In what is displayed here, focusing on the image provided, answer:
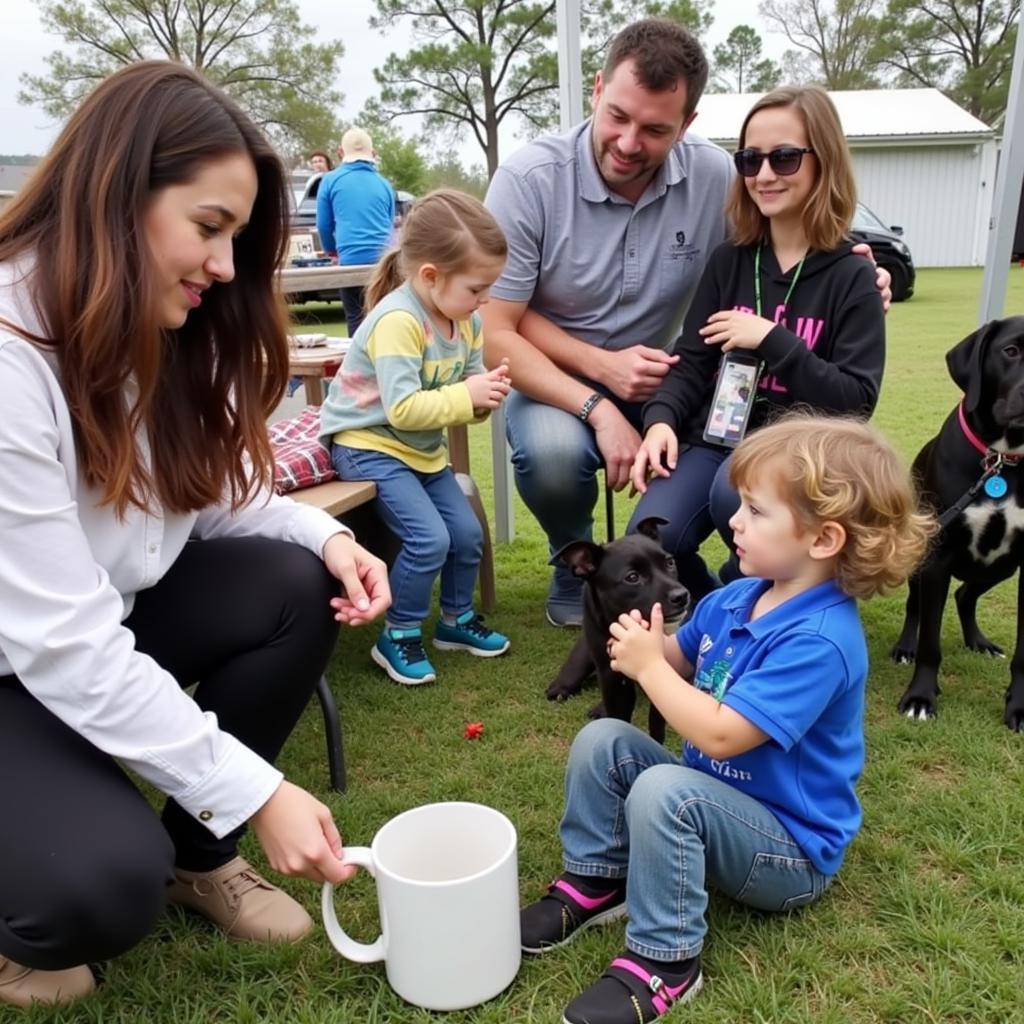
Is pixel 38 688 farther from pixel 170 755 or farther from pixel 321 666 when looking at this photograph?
pixel 321 666

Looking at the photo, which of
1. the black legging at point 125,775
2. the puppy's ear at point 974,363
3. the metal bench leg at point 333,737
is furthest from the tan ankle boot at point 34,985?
the puppy's ear at point 974,363

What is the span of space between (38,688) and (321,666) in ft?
2.40

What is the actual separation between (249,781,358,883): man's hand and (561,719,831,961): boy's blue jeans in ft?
1.93

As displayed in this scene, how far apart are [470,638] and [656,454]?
1.04 metres

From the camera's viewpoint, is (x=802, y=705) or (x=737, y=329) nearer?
(x=802, y=705)

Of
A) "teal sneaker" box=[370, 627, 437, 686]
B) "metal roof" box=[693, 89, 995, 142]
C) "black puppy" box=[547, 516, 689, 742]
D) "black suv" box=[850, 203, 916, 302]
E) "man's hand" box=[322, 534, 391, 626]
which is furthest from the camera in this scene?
"metal roof" box=[693, 89, 995, 142]

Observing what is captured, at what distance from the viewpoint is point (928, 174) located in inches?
1003

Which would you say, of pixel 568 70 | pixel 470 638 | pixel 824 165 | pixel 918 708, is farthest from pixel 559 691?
pixel 568 70

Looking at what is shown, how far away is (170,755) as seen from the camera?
146 cm

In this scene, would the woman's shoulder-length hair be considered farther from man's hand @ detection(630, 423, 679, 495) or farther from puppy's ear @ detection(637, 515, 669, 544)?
puppy's ear @ detection(637, 515, 669, 544)

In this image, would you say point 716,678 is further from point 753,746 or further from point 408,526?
point 408,526

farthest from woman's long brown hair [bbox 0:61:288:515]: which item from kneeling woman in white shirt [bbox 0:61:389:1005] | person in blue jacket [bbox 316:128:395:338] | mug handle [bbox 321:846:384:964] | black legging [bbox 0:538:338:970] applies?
person in blue jacket [bbox 316:128:395:338]

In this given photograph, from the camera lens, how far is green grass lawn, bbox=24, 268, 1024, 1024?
173cm

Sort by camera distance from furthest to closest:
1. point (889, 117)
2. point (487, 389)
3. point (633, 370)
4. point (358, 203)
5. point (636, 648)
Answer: point (889, 117), point (358, 203), point (633, 370), point (487, 389), point (636, 648)
